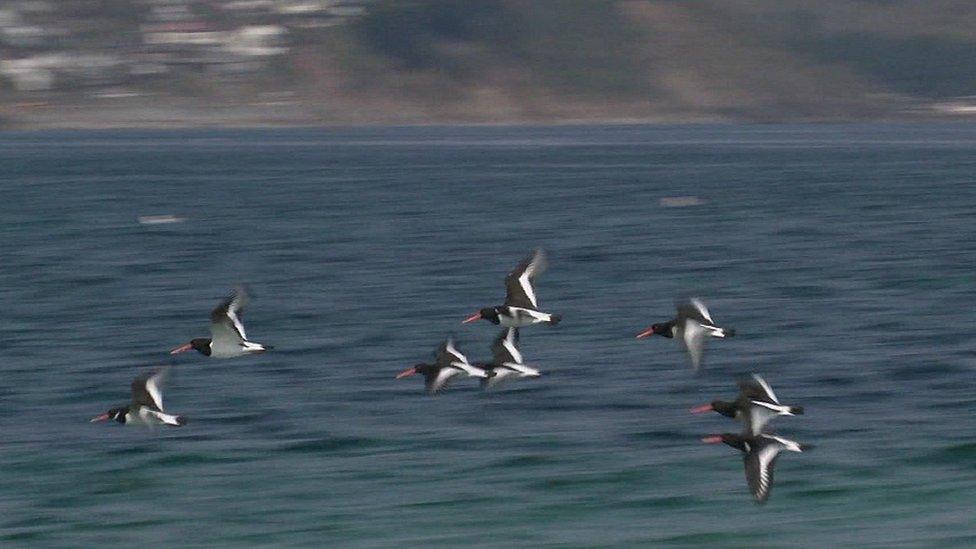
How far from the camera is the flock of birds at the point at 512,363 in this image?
17.5 m

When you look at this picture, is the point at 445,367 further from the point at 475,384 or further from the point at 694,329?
the point at 475,384

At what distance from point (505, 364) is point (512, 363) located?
201mm

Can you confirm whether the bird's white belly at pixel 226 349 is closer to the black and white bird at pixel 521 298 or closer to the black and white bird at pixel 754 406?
the black and white bird at pixel 521 298

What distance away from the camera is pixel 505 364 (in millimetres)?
19703

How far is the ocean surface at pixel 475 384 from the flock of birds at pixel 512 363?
0.76m

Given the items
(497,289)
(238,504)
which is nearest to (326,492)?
(238,504)

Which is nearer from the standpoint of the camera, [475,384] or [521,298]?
[521,298]

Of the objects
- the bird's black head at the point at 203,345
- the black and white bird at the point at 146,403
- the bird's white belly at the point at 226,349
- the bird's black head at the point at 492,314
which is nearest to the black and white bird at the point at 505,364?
the bird's black head at the point at 492,314

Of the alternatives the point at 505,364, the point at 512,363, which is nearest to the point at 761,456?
the point at 505,364

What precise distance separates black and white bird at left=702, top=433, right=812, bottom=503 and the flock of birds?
0.04 ft

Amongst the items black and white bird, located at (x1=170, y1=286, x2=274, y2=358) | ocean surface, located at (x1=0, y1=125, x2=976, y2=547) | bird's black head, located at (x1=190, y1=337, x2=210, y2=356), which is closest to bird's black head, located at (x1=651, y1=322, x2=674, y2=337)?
ocean surface, located at (x1=0, y1=125, x2=976, y2=547)

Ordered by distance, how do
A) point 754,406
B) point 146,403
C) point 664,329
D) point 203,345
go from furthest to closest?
point 664,329 < point 203,345 < point 146,403 < point 754,406

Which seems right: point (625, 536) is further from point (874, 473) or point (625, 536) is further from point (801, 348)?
point (801, 348)

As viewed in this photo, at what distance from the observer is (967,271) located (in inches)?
1700
